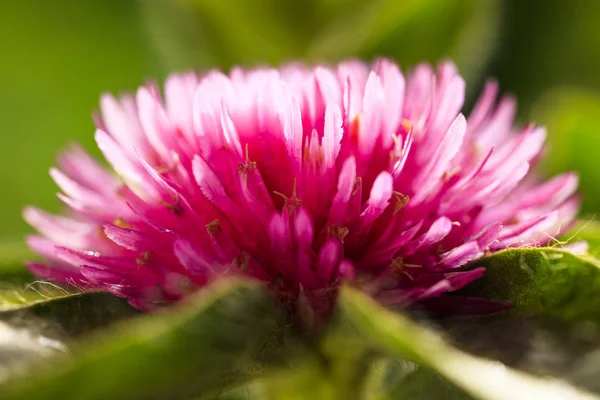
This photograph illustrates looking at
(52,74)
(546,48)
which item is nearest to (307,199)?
(546,48)

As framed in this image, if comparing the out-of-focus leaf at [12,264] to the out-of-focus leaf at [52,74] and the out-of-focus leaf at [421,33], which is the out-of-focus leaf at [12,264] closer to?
the out-of-focus leaf at [421,33]

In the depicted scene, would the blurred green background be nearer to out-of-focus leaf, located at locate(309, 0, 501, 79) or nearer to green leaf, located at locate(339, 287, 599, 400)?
out-of-focus leaf, located at locate(309, 0, 501, 79)

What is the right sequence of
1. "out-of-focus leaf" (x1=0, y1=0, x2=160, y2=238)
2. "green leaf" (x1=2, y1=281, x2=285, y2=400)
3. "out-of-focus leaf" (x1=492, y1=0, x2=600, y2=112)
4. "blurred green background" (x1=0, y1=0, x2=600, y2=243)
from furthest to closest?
"out-of-focus leaf" (x1=0, y1=0, x2=160, y2=238) < "out-of-focus leaf" (x1=492, y1=0, x2=600, y2=112) < "blurred green background" (x1=0, y1=0, x2=600, y2=243) < "green leaf" (x1=2, y1=281, x2=285, y2=400)

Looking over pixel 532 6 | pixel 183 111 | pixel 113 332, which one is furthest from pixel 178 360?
pixel 532 6

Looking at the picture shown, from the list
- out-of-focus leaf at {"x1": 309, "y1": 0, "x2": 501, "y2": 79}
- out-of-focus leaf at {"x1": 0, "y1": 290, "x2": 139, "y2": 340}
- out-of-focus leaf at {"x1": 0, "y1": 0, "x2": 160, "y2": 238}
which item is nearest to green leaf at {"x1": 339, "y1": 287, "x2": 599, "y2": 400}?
out-of-focus leaf at {"x1": 0, "y1": 290, "x2": 139, "y2": 340}

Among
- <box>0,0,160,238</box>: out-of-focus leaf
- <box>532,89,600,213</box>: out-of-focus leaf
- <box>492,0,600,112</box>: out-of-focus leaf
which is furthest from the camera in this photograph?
<box>0,0,160,238</box>: out-of-focus leaf

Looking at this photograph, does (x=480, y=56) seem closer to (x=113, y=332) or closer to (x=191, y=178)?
(x=191, y=178)

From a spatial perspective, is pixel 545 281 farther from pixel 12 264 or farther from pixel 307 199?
pixel 12 264
